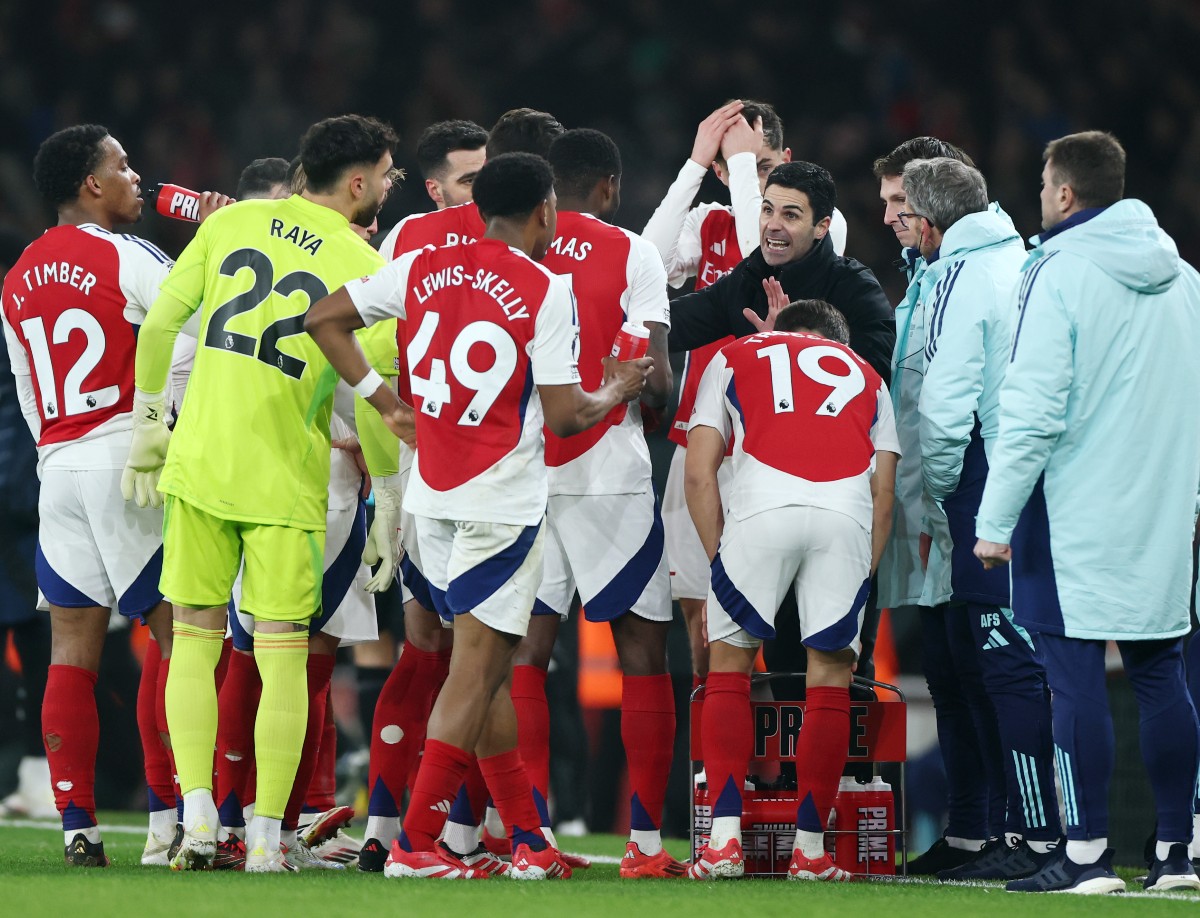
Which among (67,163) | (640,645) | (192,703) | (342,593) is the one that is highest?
(67,163)

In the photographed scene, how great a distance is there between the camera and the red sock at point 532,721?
18.2ft

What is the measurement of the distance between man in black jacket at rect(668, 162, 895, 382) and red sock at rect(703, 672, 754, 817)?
1.40 meters

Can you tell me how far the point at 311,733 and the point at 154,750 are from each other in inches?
21.0

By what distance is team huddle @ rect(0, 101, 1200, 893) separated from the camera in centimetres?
484

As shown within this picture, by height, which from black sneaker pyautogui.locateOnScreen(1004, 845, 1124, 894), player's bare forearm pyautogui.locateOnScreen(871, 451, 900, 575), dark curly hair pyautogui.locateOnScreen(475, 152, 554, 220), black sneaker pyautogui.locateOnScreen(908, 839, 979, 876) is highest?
dark curly hair pyautogui.locateOnScreen(475, 152, 554, 220)

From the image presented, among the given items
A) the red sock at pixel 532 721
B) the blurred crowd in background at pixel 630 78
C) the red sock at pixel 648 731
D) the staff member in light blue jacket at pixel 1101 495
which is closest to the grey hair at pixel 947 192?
the staff member in light blue jacket at pixel 1101 495

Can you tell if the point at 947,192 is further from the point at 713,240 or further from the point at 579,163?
the point at 579,163

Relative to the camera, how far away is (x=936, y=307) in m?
5.71

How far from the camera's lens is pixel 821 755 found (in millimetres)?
5168

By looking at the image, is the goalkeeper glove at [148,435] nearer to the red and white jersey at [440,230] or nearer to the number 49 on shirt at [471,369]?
the red and white jersey at [440,230]

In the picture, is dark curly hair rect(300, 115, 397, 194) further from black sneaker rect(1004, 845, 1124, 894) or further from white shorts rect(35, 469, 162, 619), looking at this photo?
black sneaker rect(1004, 845, 1124, 894)

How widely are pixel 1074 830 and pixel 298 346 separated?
2.76m

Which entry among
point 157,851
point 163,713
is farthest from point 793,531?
point 157,851

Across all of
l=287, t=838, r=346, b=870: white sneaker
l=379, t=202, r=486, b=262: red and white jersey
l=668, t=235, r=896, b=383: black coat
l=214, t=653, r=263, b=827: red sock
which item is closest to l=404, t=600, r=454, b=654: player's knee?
l=214, t=653, r=263, b=827: red sock
